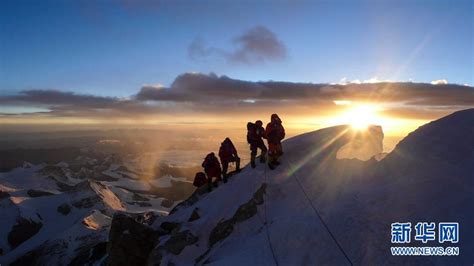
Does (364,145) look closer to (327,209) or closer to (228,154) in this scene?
(228,154)

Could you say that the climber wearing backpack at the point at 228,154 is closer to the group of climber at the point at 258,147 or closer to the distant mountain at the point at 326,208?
the group of climber at the point at 258,147

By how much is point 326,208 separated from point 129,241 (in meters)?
12.7

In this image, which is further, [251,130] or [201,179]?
[201,179]

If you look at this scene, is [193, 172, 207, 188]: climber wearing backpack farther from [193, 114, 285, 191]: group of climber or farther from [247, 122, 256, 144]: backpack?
[247, 122, 256, 144]: backpack

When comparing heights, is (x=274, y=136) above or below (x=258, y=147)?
above

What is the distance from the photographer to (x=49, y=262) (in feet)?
372

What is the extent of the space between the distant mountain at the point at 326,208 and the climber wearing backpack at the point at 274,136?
2.44 ft

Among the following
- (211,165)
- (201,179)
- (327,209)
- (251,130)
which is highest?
(251,130)

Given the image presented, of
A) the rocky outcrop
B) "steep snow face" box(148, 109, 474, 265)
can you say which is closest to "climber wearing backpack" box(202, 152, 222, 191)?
"steep snow face" box(148, 109, 474, 265)

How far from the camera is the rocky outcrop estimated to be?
2256cm

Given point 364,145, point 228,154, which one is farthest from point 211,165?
point 364,145

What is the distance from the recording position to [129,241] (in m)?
23.1

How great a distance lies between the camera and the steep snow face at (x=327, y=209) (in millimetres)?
14867

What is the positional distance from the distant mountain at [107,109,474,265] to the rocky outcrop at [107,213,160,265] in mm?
61
